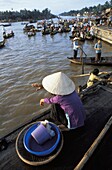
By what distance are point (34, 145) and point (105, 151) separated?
4.80ft

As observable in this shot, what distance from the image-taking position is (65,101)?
3393 mm

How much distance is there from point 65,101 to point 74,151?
41.2 inches

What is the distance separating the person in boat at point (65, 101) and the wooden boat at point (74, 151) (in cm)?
36

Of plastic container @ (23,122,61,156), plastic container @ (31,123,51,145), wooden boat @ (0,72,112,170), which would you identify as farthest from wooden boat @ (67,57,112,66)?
plastic container @ (31,123,51,145)

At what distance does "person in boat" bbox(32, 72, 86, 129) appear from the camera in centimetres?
339

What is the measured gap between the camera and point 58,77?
11.6 feet

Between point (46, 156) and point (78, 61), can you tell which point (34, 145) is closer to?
point (46, 156)

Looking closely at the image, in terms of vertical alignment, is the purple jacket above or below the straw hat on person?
below

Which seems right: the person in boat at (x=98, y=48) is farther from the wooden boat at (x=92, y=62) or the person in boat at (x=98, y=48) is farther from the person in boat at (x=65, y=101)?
the person in boat at (x=65, y=101)

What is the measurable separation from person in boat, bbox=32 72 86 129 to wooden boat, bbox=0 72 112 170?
361mm

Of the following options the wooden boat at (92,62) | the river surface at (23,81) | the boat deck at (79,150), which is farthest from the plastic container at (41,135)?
the wooden boat at (92,62)

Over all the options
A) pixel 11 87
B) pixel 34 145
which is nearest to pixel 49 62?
pixel 11 87

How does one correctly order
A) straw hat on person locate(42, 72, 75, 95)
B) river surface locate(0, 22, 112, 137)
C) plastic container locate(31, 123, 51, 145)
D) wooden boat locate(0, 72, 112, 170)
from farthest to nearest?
river surface locate(0, 22, 112, 137), straw hat on person locate(42, 72, 75, 95), plastic container locate(31, 123, 51, 145), wooden boat locate(0, 72, 112, 170)

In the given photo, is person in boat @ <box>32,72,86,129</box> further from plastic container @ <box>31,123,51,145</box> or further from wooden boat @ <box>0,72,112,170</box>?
plastic container @ <box>31,123,51,145</box>
